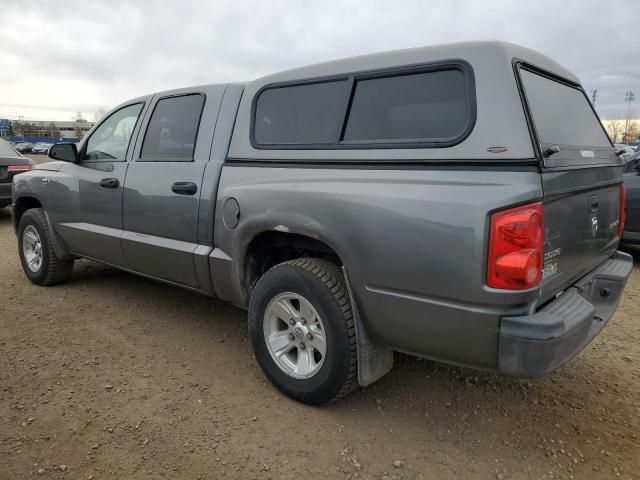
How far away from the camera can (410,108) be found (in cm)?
256

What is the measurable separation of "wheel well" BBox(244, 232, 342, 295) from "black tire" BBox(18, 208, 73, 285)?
276 cm

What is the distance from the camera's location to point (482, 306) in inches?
86.1

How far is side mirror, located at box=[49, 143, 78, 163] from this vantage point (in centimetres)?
442

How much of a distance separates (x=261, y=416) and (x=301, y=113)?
1.83 metres

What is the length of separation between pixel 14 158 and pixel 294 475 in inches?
362

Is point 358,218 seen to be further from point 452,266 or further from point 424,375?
point 424,375

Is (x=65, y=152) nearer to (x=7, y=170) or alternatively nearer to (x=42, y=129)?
(x=7, y=170)

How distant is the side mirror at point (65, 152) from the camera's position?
4.42 m

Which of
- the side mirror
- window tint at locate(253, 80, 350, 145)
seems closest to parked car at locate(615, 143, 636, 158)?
window tint at locate(253, 80, 350, 145)

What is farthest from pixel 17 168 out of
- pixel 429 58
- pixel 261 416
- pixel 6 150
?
pixel 429 58

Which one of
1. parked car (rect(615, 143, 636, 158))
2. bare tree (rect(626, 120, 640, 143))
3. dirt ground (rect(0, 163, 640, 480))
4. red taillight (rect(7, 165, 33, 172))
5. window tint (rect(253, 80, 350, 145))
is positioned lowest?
dirt ground (rect(0, 163, 640, 480))

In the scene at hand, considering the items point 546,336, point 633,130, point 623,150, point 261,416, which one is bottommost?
point 261,416

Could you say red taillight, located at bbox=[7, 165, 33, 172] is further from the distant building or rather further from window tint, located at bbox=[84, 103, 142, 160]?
the distant building

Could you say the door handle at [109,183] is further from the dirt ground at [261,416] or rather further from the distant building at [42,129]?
the distant building at [42,129]
